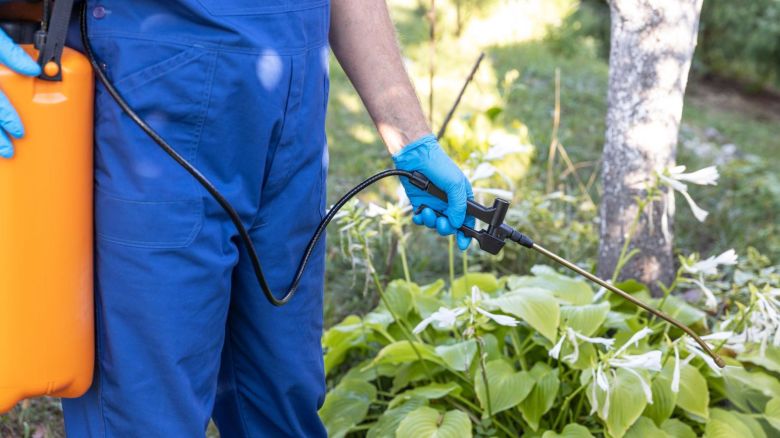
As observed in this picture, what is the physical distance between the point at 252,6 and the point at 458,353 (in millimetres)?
1151

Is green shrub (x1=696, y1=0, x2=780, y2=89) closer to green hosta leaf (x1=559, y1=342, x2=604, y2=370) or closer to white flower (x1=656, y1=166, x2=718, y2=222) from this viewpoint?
white flower (x1=656, y1=166, x2=718, y2=222)

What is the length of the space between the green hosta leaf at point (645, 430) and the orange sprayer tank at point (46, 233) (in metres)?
1.30

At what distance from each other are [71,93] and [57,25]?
10cm

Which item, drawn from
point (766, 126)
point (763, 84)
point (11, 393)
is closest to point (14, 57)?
point (11, 393)

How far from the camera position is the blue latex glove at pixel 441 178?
1.75 m

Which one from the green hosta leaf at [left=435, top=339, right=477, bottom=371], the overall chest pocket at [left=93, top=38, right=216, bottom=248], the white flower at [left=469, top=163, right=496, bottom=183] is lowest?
the green hosta leaf at [left=435, top=339, right=477, bottom=371]

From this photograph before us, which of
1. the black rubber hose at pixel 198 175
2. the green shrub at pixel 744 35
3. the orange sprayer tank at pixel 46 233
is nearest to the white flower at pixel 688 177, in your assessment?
the black rubber hose at pixel 198 175

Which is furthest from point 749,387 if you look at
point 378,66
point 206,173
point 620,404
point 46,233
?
point 46,233

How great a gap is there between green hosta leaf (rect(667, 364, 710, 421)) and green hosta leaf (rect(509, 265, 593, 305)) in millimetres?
341

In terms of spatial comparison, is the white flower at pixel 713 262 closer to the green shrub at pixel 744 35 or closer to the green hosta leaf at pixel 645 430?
the green hosta leaf at pixel 645 430

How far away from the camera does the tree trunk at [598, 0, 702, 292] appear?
262 centimetres

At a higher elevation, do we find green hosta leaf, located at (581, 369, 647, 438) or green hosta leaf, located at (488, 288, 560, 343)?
green hosta leaf, located at (488, 288, 560, 343)

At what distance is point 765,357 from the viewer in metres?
2.33

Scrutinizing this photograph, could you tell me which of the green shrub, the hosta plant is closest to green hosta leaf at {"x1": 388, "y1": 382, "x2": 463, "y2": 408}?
the hosta plant
